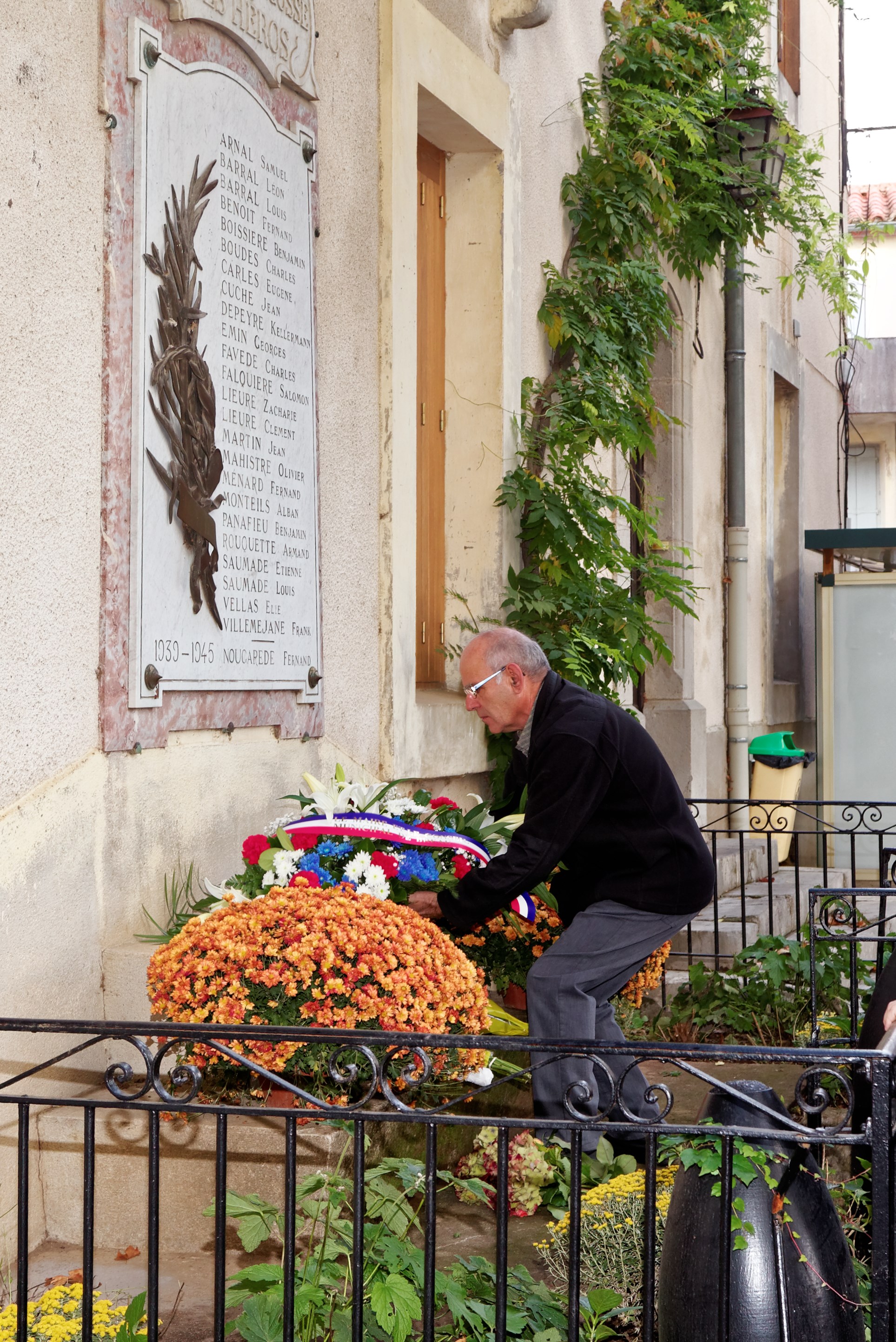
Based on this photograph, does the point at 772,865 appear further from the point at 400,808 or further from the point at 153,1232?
the point at 153,1232

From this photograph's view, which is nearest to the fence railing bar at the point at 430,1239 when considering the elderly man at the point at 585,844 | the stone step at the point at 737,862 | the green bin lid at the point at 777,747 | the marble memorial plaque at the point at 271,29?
the elderly man at the point at 585,844

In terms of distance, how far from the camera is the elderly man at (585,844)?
13.5ft

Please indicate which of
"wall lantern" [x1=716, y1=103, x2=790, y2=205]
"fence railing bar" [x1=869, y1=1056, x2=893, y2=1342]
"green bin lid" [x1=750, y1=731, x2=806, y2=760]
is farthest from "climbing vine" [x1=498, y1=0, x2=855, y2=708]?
"fence railing bar" [x1=869, y1=1056, x2=893, y2=1342]

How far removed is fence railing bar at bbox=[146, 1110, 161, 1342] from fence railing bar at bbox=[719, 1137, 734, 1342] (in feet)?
2.99

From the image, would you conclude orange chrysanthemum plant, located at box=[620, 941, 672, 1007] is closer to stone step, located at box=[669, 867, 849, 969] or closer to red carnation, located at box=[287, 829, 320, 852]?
stone step, located at box=[669, 867, 849, 969]

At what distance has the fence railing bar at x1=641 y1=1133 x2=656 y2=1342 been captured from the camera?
2291mm

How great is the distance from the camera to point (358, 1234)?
2.39m

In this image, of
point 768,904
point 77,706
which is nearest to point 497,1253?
point 77,706

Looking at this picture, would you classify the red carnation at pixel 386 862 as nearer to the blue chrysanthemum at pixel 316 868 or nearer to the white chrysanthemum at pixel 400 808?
the blue chrysanthemum at pixel 316 868

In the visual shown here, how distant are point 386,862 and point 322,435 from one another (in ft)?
5.38

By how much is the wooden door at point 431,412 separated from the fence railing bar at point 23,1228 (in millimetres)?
3844

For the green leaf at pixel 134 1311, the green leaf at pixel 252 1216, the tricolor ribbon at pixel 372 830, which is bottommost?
the green leaf at pixel 134 1311

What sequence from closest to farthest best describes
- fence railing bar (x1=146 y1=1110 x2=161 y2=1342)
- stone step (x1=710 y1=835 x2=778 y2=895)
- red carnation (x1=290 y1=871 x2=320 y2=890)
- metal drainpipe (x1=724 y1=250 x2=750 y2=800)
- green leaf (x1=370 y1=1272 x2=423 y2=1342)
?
fence railing bar (x1=146 y1=1110 x2=161 y2=1342) < green leaf (x1=370 y1=1272 x2=423 y2=1342) < red carnation (x1=290 y1=871 x2=320 y2=890) < stone step (x1=710 y1=835 x2=778 y2=895) < metal drainpipe (x1=724 y1=250 x2=750 y2=800)

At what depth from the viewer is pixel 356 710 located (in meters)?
5.25
